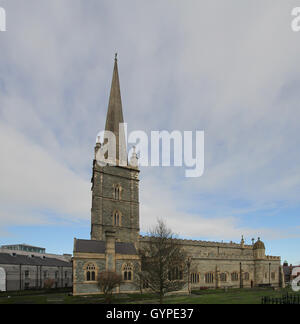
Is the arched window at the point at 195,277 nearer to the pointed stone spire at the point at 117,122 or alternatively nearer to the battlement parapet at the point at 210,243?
the battlement parapet at the point at 210,243

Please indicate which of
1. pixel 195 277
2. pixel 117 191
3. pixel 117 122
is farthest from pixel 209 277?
pixel 117 122

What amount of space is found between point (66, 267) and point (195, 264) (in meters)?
34.2

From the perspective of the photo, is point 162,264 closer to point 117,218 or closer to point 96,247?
point 96,247

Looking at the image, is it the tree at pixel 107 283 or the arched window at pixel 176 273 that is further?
the tree at pixel 107 283

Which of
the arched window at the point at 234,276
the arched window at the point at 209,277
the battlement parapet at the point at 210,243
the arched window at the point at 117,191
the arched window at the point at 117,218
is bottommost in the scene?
the arched window at the point at 234,276

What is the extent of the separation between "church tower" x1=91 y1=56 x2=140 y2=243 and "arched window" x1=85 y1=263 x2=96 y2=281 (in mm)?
7430

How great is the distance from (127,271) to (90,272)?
502 centimetres

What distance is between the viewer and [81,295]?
1185 inches

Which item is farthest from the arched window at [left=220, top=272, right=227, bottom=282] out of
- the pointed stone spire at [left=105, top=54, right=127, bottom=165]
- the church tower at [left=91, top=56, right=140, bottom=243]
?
the pointed stone spire at [left=105, top=54, right=127, bottom=165]

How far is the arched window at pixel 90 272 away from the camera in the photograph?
31.4 metres

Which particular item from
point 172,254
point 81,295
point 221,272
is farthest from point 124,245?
point 221,272

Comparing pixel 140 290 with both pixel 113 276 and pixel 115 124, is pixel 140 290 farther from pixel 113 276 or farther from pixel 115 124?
pixel 115 124

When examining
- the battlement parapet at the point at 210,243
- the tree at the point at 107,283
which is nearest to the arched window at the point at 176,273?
the tree at the point at 107,283

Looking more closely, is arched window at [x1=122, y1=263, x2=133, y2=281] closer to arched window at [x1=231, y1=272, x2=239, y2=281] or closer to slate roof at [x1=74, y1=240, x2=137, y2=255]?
slate roof at [x1=74, y1=240, x2=137, y2=255]
